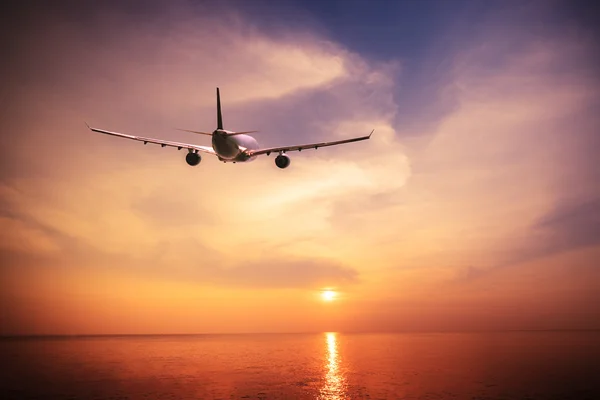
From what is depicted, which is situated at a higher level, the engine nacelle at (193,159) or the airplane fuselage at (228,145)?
the airplane fuselage at (228,145)

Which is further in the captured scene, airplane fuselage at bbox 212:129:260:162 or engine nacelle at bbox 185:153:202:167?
engine nacelle at bbox 185:153:202:167

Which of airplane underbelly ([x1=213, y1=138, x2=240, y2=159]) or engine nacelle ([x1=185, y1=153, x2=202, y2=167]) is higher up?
airplane underbelly ([x1=213, y1=138, x2=240, y2=159])

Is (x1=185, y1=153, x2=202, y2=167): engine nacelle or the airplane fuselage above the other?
the airplane fuselage

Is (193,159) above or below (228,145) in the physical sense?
below

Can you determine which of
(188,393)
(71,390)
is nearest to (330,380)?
(188,393)

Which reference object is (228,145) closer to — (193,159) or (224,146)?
(224,146)

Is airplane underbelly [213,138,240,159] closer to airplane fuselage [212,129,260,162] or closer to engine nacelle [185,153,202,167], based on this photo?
airplane fuselage [212,129,260,162]

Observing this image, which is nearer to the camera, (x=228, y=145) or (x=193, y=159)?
(x=228, y=145)

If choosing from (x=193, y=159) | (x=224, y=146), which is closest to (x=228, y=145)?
(x=224, y=146)

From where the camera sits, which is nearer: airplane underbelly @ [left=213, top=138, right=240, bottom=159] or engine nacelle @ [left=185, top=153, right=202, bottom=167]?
airplane underbelly @ [left=213, top=138, right=240, bottom=159]

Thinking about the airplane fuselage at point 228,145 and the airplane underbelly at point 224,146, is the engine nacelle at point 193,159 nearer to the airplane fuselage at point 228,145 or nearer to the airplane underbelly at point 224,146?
the airplane fuselage at point 228,145

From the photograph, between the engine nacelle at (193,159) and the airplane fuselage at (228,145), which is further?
the engine nacelle at (193,159)

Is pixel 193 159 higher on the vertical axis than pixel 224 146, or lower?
lower

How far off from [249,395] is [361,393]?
18.9 m
